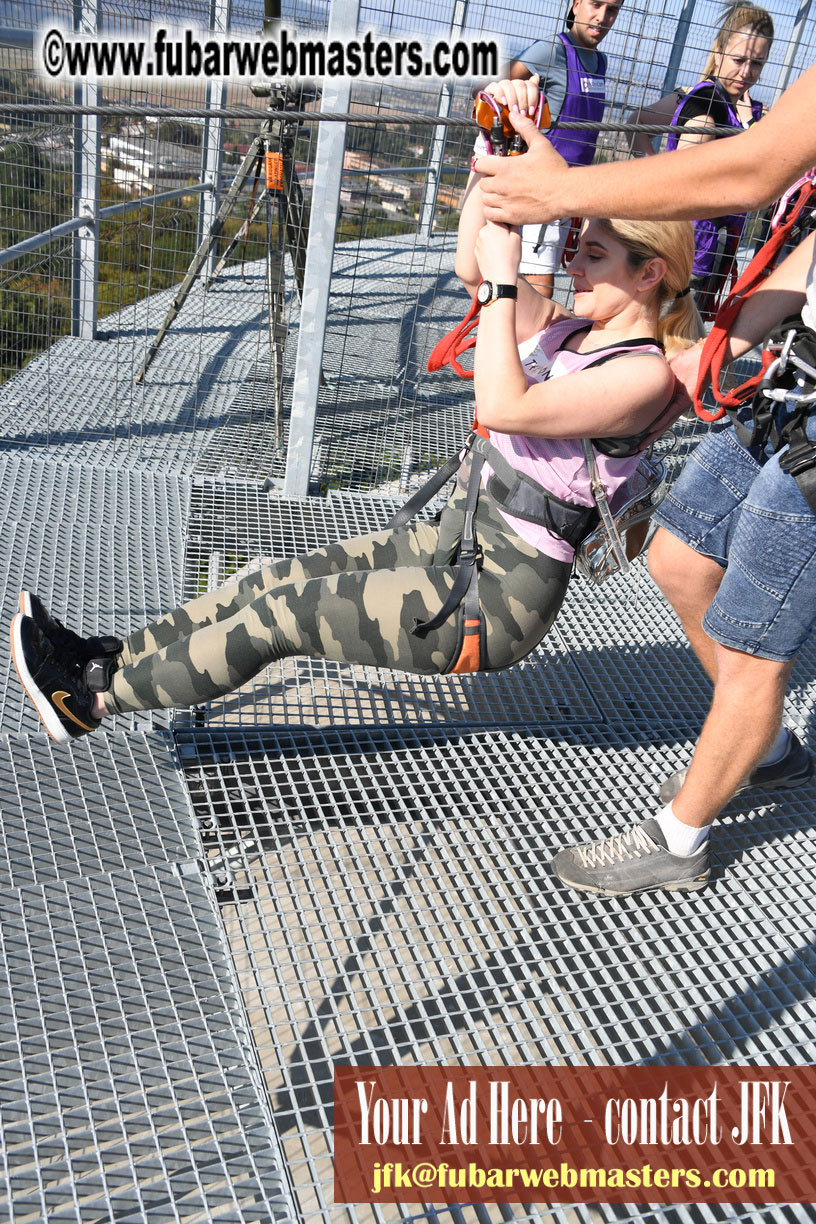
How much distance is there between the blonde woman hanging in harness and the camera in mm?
1607

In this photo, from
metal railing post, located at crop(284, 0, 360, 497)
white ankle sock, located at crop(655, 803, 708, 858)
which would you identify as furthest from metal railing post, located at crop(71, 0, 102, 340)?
white ankle sock, located at crop(655, 803, 708, 858)

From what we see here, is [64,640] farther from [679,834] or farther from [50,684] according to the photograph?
[679,834]

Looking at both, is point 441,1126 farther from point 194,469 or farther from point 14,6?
point 14,6

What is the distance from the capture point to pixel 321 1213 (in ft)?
4.26

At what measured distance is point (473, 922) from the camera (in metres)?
1.81

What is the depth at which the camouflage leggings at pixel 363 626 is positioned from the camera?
69.1 inches

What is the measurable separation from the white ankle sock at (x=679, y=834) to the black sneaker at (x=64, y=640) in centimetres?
123

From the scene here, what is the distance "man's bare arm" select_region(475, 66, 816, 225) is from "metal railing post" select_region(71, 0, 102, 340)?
2517mm

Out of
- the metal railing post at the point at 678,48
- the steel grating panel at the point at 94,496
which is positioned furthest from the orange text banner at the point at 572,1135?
the metal railing post at the point at 678,48

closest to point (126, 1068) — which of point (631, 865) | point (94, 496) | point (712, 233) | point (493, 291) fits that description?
point (631, 865)

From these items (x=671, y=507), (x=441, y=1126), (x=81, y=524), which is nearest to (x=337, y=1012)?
(x=441, y=1126)

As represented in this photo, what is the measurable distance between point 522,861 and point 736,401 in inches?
41.3

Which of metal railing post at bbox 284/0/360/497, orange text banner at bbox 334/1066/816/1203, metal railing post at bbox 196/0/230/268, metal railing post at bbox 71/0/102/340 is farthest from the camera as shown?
metal railing post at bbox 196/0/230/268

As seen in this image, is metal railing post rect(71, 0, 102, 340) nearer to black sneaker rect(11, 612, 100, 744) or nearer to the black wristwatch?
black sneaker rect(11, 612, 100, 744)
